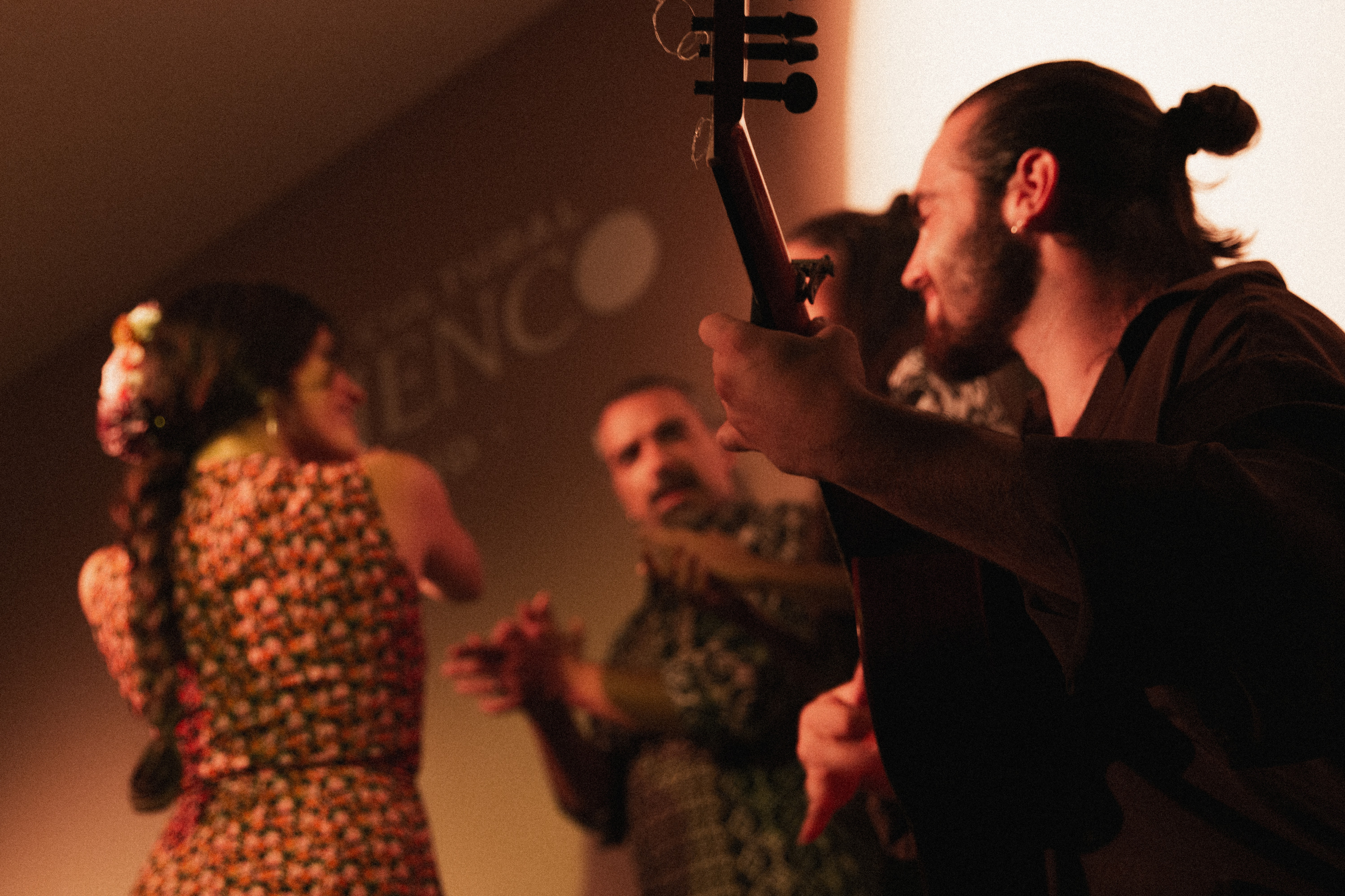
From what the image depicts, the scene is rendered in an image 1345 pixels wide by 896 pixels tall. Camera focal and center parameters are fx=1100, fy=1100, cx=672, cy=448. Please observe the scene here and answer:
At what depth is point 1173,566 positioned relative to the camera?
630 millimetres

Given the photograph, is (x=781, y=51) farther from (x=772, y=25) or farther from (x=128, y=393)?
(x=128, y=393)

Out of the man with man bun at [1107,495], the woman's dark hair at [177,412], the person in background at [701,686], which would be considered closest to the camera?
the man with man bun at [1107,495]

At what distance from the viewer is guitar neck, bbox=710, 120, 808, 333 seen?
0.81 m

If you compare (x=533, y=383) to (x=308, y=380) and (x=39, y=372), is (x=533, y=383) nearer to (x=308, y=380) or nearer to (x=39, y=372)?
(x=308, y=380)

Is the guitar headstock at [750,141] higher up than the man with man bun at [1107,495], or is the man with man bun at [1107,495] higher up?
the guitar headstock at [750,141]

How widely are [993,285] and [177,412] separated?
1.18 meters

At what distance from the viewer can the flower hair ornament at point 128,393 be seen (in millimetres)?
1642

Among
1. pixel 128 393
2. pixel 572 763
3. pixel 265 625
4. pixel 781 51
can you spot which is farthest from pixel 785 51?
pixel 572 763

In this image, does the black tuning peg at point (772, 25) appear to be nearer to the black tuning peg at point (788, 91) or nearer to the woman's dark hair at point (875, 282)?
the black tuning peg at point (788, 91)

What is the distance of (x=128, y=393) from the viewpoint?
1678mm

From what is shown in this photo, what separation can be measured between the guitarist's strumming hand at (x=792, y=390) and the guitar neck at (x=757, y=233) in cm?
7

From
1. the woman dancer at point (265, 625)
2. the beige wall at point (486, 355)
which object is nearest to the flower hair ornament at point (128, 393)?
the woman dancer at point (265, 625)

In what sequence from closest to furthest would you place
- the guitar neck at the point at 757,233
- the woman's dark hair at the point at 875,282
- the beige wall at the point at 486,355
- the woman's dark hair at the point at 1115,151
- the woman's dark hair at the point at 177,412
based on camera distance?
the guitar neck at the point at 757,233
the woman's dark hair at the point at 1115,151
the woman's dark hair at the point at 177,412
the woman's dark hair at the point at 875,282
the beige wall at the point at 486,355

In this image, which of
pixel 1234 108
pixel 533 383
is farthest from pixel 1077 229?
pixel 533 383
